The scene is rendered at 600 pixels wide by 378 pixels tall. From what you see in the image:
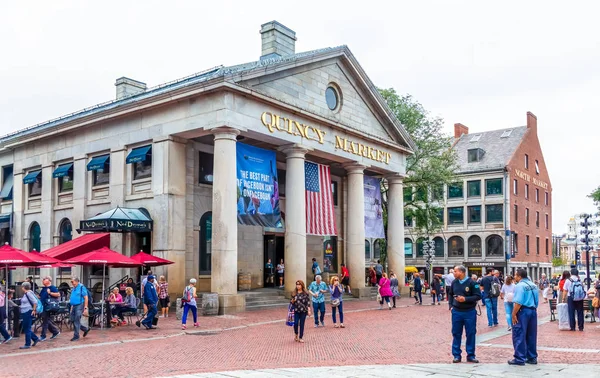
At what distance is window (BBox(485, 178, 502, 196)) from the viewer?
60675mm

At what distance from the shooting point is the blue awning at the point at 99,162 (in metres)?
28.1

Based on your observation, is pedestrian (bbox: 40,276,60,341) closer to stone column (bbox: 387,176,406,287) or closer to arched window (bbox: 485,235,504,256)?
stone column (bbox: 387,176,406,287)

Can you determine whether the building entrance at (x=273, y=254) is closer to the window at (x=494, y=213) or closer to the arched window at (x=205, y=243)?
the arched window at (x=205, y=243)

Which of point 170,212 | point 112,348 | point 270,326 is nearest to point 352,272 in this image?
point 170,212

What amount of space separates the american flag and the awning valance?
7.31m

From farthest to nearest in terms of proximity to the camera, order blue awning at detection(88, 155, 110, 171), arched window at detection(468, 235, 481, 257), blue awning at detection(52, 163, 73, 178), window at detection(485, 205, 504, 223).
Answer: arched window at detection(468, 235, 481, 257) → window at detection(485, 205, 504, 223) → blue awning at detection(52, 163, 73, 178) → blue awning at detection(88, 155, 110, 171)

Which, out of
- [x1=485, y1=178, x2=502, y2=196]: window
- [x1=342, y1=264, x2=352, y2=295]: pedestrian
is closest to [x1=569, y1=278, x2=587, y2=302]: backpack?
[x1=342, y1=264, x2=352, y2=295]: pedestrian

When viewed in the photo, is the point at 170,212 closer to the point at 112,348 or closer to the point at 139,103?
the point at 139,103

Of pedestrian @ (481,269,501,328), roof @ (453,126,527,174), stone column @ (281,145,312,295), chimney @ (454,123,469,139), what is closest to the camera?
pedestrian @ (481,269,501,328)

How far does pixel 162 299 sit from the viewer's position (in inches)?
861

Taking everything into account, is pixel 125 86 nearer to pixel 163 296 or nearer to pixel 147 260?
pixel 147 260

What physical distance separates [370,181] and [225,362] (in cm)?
2271

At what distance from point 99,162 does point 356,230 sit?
498 inches

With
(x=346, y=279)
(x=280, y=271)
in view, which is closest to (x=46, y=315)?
(x=280, y=271)
